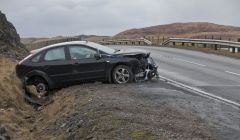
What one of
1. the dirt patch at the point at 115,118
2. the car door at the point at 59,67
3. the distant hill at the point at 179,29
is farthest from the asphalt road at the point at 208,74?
the distant hill at the point at 179,29

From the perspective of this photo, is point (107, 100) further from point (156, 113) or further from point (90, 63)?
point (90, 63)

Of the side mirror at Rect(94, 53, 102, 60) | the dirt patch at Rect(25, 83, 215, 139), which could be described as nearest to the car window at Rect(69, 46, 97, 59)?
the side mirror at Rect(94, 53, 102, 60)

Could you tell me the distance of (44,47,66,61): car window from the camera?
17.0 meters

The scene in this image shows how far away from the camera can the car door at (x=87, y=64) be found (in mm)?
16766

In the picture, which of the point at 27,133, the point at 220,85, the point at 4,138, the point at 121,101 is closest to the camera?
the point at 4,138

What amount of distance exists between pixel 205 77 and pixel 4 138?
9.67m

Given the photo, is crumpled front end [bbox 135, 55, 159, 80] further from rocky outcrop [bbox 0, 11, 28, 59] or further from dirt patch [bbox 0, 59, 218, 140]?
rocky outcrop [bbox 0, 11, 28, 59]

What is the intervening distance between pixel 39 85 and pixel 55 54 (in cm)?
108

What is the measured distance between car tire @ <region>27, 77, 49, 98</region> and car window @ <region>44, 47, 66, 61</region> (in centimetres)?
69

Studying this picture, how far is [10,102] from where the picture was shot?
15.1m

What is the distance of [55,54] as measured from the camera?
17.1 m

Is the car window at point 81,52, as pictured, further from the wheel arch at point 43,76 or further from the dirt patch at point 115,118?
the dirt patch at point 115,118

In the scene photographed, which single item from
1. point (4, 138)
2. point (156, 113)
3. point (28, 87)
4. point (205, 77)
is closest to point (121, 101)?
point (156, 113)

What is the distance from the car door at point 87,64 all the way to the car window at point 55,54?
0.86 feet
